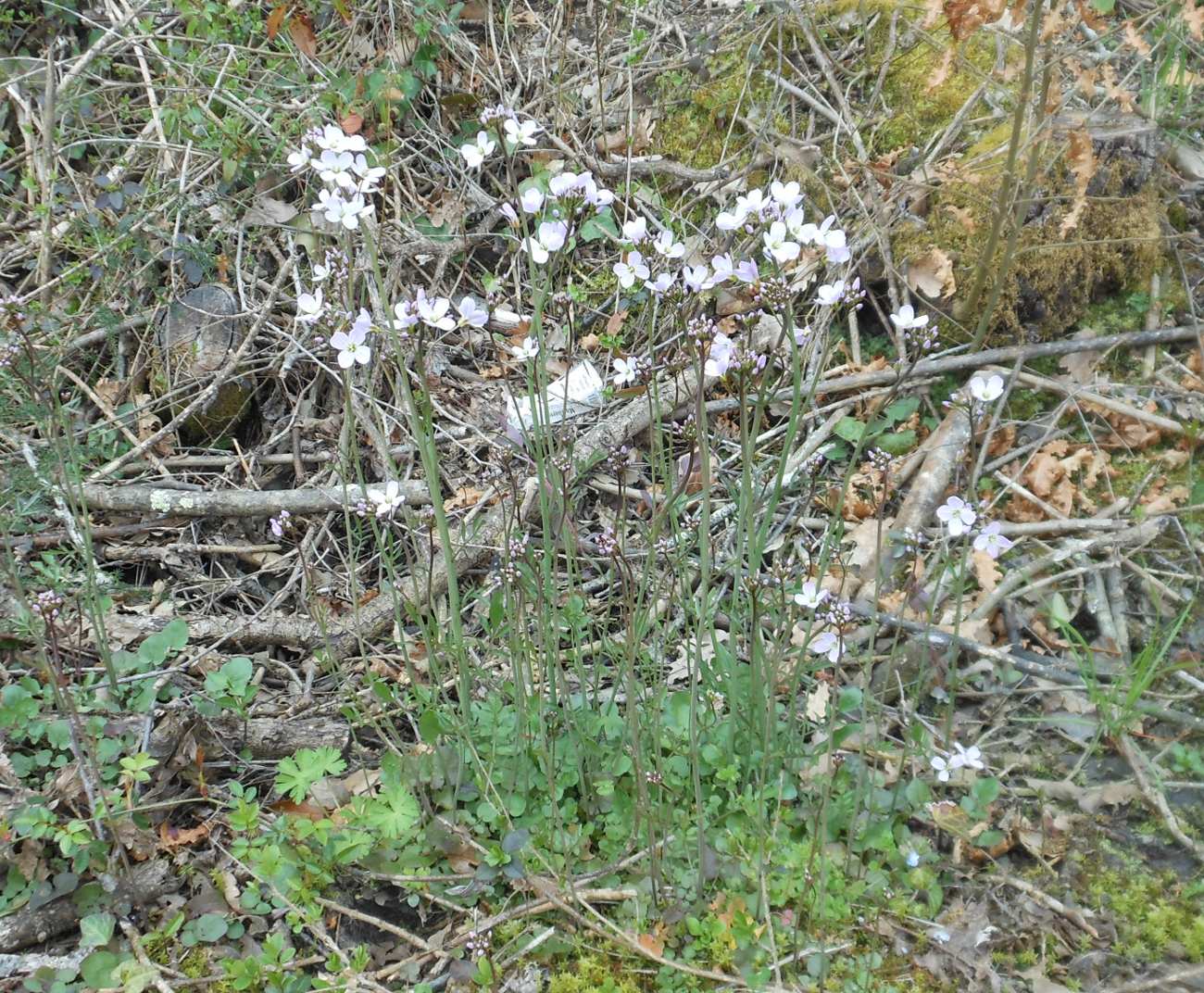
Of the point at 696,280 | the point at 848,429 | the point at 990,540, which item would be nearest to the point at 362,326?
the point at 696,280

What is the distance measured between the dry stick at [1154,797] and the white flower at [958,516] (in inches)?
39.4

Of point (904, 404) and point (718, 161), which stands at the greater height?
point (718, 161)

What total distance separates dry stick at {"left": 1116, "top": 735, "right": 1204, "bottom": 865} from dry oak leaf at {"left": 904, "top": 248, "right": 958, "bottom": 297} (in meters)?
1.77

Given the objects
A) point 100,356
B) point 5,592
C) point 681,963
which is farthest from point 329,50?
point 681,963

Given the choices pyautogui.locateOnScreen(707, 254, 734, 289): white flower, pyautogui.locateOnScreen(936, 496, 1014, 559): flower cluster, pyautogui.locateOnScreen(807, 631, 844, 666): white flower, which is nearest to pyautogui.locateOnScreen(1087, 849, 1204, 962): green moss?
pyautogui.locateOnScreen(807, 631, 844, 666): white flower

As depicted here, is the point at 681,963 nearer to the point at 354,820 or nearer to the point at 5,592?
the point at 354,820

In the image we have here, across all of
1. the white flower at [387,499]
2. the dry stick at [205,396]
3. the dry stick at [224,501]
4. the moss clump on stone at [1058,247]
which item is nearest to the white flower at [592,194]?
the white flower at [387,499]

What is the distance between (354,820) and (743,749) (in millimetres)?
1015

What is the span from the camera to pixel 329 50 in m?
4.56

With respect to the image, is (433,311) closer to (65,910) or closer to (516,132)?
(516,132)

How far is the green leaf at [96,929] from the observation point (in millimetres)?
2039

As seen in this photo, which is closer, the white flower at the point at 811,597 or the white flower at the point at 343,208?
the white flower at the point at 343,208

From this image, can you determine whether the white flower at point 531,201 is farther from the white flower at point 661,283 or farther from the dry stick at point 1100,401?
the dry stick at point 1100,401

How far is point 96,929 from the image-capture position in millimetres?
2045
